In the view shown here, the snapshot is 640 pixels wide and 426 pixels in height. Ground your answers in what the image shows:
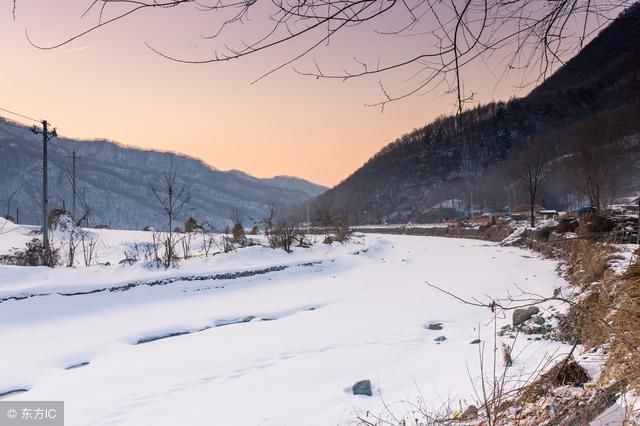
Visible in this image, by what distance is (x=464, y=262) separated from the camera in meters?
17.7

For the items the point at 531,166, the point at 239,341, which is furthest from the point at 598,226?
the point at 531,166

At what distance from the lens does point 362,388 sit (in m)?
4.53

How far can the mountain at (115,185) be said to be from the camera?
4279 inches

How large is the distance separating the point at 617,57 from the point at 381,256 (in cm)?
1769

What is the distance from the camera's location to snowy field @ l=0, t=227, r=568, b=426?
14.5 ft

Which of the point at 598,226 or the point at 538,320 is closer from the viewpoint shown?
the point at 538,320

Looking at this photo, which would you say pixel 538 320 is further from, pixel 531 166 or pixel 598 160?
pixel 531 166

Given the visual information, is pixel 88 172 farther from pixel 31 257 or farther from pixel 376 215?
pixel 31 257

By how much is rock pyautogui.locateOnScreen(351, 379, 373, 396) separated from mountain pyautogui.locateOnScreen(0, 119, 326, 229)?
7569 centimetres

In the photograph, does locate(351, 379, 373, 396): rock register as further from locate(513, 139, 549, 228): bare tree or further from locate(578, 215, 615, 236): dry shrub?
locate(513, 139, 549, 228): bare tree

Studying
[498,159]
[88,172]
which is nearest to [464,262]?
[498,159]

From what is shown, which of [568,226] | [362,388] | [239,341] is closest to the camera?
[362,388]

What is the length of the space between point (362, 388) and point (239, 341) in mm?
3058

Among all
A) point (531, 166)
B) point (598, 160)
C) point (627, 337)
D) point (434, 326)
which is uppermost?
point (531, 166)
